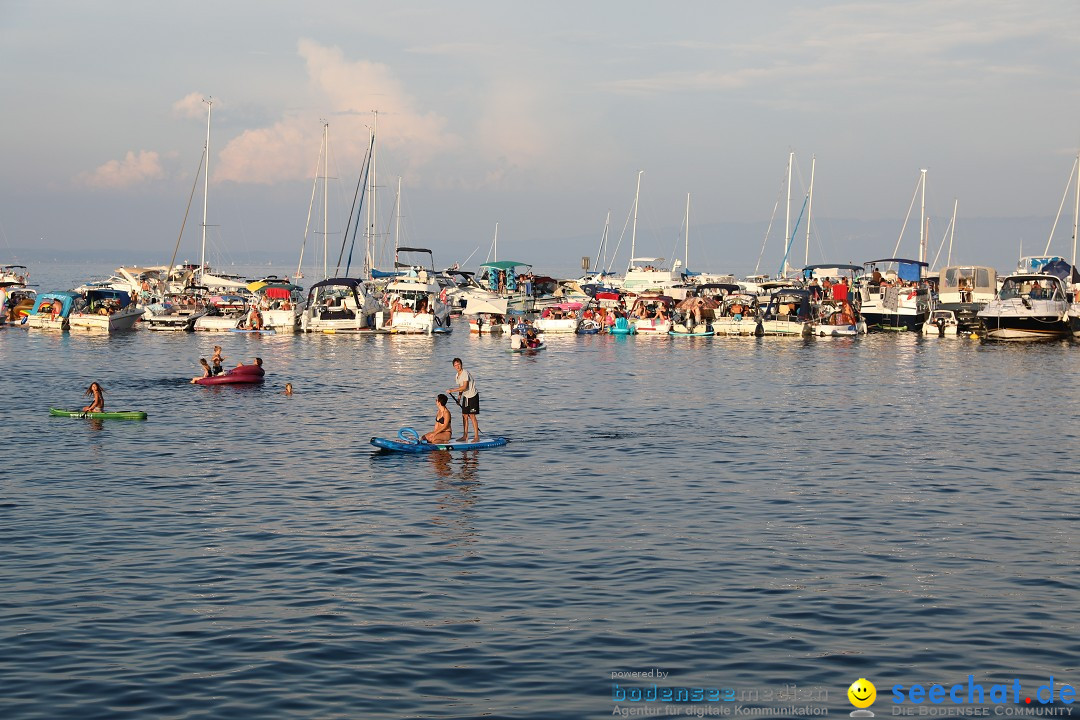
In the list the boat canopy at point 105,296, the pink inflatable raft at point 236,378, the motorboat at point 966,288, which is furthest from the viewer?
the motorboat at point 966,288

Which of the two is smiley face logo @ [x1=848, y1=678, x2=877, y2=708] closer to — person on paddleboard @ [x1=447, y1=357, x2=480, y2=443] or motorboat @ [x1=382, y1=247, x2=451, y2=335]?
person on paddleboard @ [x1=447, y1=357, x2=480, y2=443]

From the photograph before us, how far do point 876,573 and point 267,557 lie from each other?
409 inches

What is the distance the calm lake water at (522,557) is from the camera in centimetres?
1445

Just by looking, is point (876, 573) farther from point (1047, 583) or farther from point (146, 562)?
point (146, 562)

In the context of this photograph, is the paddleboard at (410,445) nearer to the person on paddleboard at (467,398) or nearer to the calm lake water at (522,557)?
the calm lake water at (522,557)

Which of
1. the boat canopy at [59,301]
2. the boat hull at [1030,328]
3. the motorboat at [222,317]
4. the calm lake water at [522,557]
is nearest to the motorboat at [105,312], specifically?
the boat canopy at [59,301]

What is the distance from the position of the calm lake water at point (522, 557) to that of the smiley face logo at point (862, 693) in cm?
16

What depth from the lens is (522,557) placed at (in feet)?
66.3

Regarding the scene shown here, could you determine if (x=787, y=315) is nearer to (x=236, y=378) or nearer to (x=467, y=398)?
(x=236, y=378)

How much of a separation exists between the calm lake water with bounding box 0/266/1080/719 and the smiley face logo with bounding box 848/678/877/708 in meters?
0.16

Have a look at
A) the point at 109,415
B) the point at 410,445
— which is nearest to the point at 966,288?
the point at 410,445

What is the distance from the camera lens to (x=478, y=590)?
18125mm

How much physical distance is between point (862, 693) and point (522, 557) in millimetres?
7670

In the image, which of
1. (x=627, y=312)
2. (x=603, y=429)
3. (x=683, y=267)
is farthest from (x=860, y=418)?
(x=683, y=267)
